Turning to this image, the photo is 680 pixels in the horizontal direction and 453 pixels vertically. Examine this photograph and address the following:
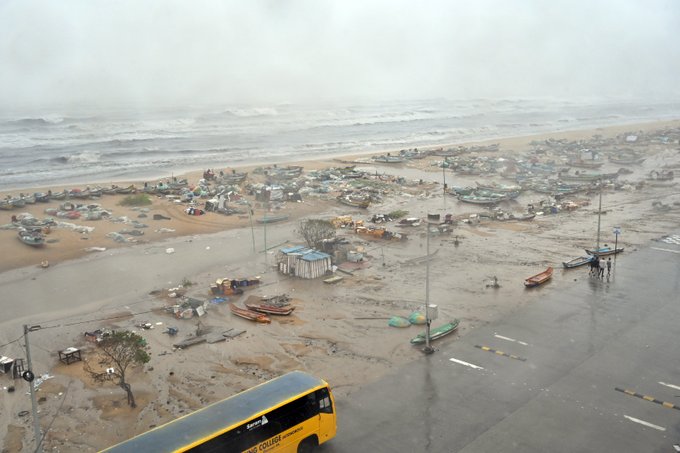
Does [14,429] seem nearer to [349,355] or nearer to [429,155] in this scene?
[349,355]

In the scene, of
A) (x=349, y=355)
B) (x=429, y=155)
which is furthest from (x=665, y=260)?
(x=429, y=155)

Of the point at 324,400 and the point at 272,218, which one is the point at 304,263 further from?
the point at 324,400

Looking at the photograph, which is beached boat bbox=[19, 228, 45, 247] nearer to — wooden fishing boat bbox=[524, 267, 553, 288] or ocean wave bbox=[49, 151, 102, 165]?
wooden fishing boat bbox=[524, 267, 553, 288]

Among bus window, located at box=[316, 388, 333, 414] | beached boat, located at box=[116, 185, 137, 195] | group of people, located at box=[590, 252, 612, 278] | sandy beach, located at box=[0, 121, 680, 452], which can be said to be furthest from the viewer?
beached boat, located at box=[116, 185, 137, 195]

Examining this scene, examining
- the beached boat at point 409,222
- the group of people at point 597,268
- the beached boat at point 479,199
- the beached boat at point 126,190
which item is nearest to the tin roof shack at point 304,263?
the beached boat at point 409,222

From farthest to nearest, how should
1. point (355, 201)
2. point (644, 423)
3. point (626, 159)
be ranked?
point (626, 159) < point (355, 201) < point (644, 423)

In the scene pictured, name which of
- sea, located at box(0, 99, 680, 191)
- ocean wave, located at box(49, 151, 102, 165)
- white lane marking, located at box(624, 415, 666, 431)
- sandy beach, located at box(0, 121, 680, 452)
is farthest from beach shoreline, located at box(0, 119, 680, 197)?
white lane marking, located at box(624, 415, 666, 431)

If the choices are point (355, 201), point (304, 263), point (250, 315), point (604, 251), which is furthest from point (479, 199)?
point (250, 315)
